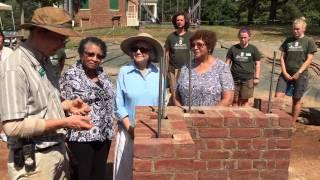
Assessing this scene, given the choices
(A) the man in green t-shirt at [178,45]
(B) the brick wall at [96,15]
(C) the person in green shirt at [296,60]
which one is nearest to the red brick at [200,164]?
(A) the man in green t-shirt at [178,45]

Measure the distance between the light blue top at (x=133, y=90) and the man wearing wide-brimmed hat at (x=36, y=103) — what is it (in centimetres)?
107

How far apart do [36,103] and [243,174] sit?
1.75 metres

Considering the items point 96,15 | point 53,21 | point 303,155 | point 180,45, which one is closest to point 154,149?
point 53,21

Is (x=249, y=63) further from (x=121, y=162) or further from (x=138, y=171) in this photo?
(x=138, y=171)

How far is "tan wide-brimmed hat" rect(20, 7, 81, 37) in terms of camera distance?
2621mm

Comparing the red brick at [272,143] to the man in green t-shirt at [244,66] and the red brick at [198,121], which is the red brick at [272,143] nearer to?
the red brick at [198,121]

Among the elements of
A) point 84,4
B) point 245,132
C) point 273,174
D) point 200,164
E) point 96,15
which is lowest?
point 96,15

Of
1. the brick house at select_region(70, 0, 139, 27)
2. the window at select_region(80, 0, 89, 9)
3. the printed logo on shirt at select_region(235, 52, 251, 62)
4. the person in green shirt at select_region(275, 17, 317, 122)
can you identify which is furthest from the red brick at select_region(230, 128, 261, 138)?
the window at select_region(80, 0, 89, 9)

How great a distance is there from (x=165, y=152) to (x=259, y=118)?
117cm

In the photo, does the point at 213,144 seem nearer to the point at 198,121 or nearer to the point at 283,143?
the point at 198,121

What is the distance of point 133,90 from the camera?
153 inches

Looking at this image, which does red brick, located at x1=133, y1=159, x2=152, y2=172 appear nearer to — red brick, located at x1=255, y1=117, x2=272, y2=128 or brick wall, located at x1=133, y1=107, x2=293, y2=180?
brick wall, located at x1=133, y1=107, x2=293, y2=180

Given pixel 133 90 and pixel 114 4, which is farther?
pixel 114 4

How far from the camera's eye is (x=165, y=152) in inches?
102
